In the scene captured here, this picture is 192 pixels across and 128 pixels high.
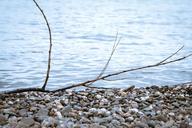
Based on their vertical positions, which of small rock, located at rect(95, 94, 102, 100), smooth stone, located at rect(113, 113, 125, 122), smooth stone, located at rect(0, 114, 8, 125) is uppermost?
smooth stone, located at rect(0, 114, 8, 125)

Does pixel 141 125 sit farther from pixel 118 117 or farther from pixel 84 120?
pixel 84 120

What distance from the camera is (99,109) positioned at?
6371 millimetres

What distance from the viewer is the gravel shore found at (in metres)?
5.56

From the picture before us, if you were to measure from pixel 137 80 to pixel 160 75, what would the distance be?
40.0 inches

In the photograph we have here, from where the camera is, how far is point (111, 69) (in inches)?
458

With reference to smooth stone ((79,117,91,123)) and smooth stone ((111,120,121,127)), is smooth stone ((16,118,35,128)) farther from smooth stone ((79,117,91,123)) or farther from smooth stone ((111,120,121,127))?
smooth stone ((111,120,121,127))

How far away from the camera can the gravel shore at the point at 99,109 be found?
5.56 meters

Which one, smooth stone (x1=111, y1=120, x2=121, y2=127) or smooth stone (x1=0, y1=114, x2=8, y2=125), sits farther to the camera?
smooth stone (x1=111, y1=120, x2=121, y2=127)

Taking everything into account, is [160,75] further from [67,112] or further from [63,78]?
[67,112]

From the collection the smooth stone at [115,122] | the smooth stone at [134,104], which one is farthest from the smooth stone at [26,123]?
the smooth stone at [134,104]

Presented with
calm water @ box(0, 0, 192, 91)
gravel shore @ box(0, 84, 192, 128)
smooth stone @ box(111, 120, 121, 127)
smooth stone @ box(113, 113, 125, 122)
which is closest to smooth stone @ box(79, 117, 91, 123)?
gravel shore @ box(0, 84, 192, 128)

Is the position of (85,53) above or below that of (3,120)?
below

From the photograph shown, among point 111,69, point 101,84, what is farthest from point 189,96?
point 111,69

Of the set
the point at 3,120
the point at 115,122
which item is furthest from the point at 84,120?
the point at 3,120
